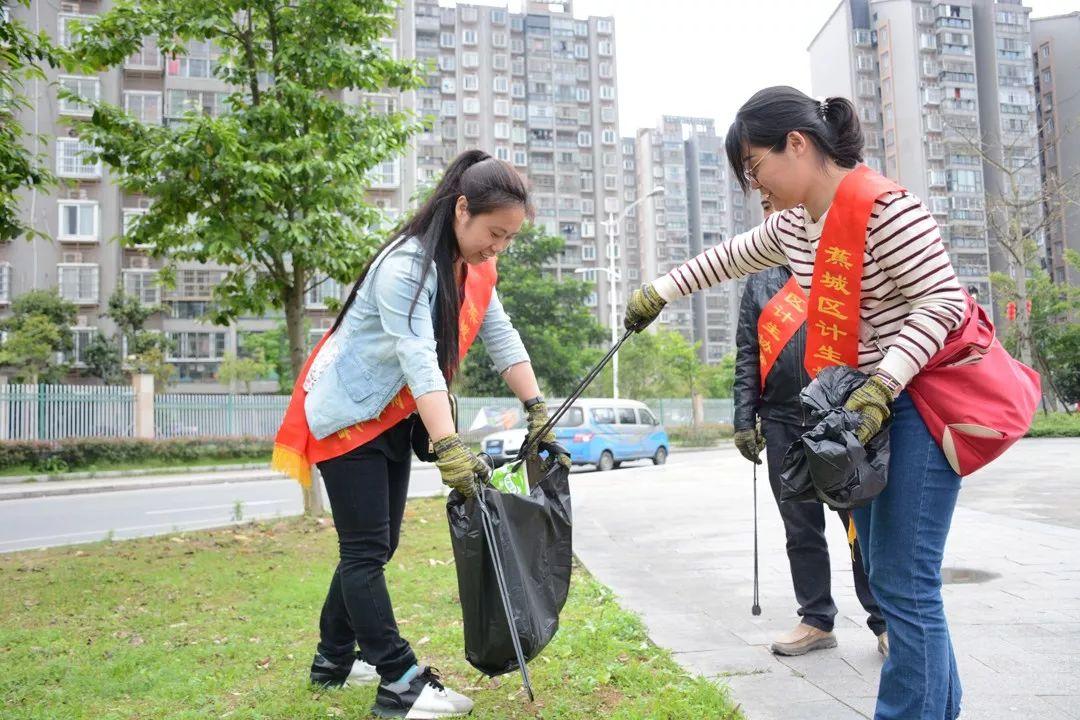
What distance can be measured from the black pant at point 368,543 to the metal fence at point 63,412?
20.0 meters

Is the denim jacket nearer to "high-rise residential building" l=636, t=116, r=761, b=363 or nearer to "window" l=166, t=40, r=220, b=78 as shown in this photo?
"window" l=166, t=40, r=220, b=78

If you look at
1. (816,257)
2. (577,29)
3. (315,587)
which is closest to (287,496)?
(315,587)

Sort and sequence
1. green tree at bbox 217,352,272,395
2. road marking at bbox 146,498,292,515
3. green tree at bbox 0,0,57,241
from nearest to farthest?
green tree at bbox 0,0,57,241
road marking at bbox 146,498,292,515
green tree at bbox 217,352,272,395

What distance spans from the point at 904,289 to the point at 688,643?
2067 millimetres

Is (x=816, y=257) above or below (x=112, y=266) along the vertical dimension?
below

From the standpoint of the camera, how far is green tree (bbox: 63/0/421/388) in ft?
23.6

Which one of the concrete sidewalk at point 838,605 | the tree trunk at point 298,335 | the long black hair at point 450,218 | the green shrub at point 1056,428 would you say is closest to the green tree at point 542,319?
the green shrub at point 1056,428

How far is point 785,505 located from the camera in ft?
12.0

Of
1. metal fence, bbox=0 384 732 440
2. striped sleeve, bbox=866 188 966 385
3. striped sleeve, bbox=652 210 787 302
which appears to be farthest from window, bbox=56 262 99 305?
striped sleeve, bbox=866 188 966 385

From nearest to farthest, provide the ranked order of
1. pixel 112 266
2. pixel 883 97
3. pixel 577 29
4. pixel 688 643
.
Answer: pixel 688 643 → pixel 112 266 → pixel 883 97 → pixel 577 29

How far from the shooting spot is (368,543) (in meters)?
2.86

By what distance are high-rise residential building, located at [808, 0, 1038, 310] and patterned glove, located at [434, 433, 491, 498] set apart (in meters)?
57.1

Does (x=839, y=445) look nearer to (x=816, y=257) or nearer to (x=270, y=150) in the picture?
(x=816, y=257)

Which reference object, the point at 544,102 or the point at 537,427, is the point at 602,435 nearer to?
the point at 537,427
